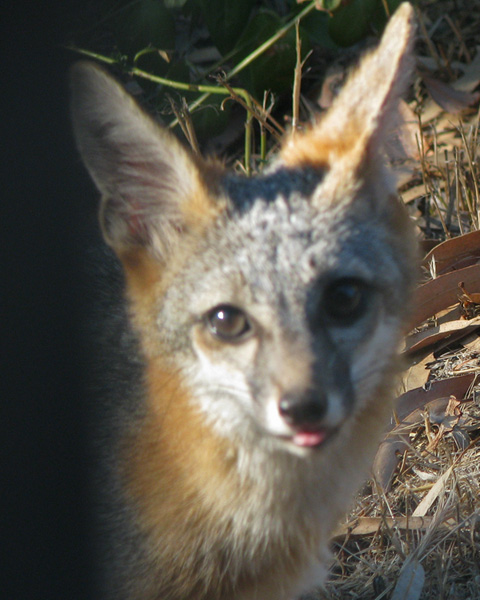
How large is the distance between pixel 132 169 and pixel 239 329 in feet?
2.04

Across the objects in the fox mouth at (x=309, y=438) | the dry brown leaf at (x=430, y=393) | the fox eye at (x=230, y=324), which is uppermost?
the fox eye at (x=230, y=324)

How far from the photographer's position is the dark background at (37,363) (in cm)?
229

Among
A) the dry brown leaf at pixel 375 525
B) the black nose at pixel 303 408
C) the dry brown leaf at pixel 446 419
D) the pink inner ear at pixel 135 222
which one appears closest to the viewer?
the black nose at pixel 303 408

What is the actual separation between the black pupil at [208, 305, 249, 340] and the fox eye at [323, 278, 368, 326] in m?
0.23

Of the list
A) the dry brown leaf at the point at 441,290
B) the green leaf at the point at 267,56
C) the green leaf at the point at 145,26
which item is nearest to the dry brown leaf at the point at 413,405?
the dry brown leaf at the point at 441,290

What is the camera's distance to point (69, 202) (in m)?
2.87

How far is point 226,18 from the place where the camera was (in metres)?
4.27

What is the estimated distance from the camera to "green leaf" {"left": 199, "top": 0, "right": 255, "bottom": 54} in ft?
13.9

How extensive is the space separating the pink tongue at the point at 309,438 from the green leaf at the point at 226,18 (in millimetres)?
2970

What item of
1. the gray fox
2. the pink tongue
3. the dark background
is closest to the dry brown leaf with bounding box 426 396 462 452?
the gray fox

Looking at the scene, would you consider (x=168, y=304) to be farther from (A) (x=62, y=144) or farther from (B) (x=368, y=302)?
(A) (x=62, y=144)

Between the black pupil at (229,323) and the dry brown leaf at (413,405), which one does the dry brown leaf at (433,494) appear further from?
the black pupil at (229,323)

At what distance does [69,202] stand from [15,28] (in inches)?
24.6

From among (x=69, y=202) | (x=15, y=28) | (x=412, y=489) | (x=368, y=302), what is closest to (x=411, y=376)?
(x=412, y=489)
